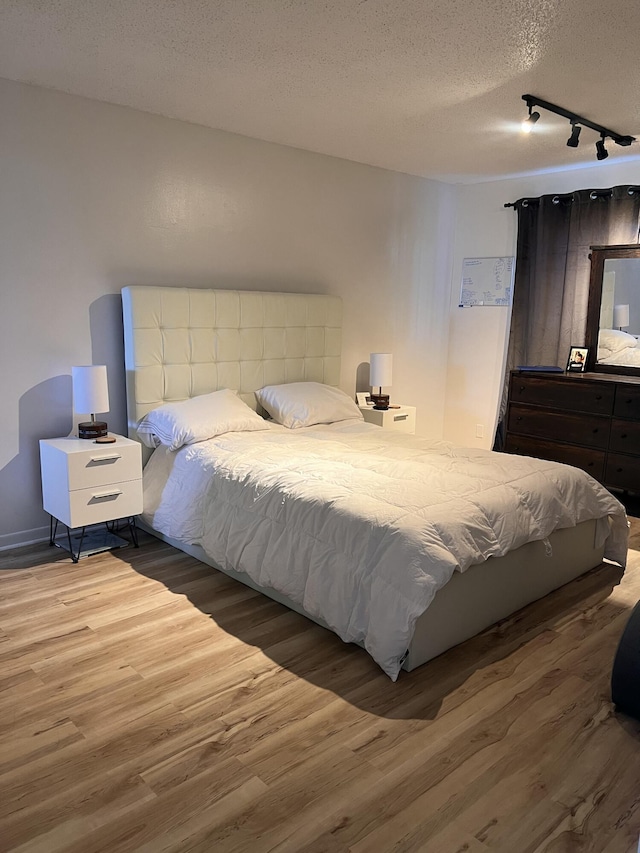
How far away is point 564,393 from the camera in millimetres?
4574

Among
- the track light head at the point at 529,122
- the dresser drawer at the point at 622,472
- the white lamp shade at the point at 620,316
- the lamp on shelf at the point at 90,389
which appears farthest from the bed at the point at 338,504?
the white lamp shade at the point at 620,316

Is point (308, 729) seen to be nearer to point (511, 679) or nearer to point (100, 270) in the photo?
point (511, 679)

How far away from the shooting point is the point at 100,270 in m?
3.55

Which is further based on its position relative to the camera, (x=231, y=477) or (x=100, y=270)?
(x=100, y=270)

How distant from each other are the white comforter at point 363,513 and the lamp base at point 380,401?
1.08 m

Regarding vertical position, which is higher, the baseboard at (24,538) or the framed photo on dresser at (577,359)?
the framed photo on dresser at (577,359)

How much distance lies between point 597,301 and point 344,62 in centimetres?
289

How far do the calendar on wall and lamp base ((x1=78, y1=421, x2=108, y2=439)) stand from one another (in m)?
3.54

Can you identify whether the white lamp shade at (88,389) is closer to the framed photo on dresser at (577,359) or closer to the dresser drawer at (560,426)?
the dresser drawer at (560,426)

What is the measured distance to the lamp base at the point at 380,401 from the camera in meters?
4.82

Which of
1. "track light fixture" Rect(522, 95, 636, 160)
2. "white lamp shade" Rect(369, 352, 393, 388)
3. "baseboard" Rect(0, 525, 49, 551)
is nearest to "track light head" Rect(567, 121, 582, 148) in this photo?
"track light fixture" Rect(522, 95, 636, 160)

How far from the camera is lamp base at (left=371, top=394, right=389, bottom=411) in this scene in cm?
482

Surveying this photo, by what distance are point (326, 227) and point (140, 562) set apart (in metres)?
2.74

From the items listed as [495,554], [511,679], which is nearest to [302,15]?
[495,554]
